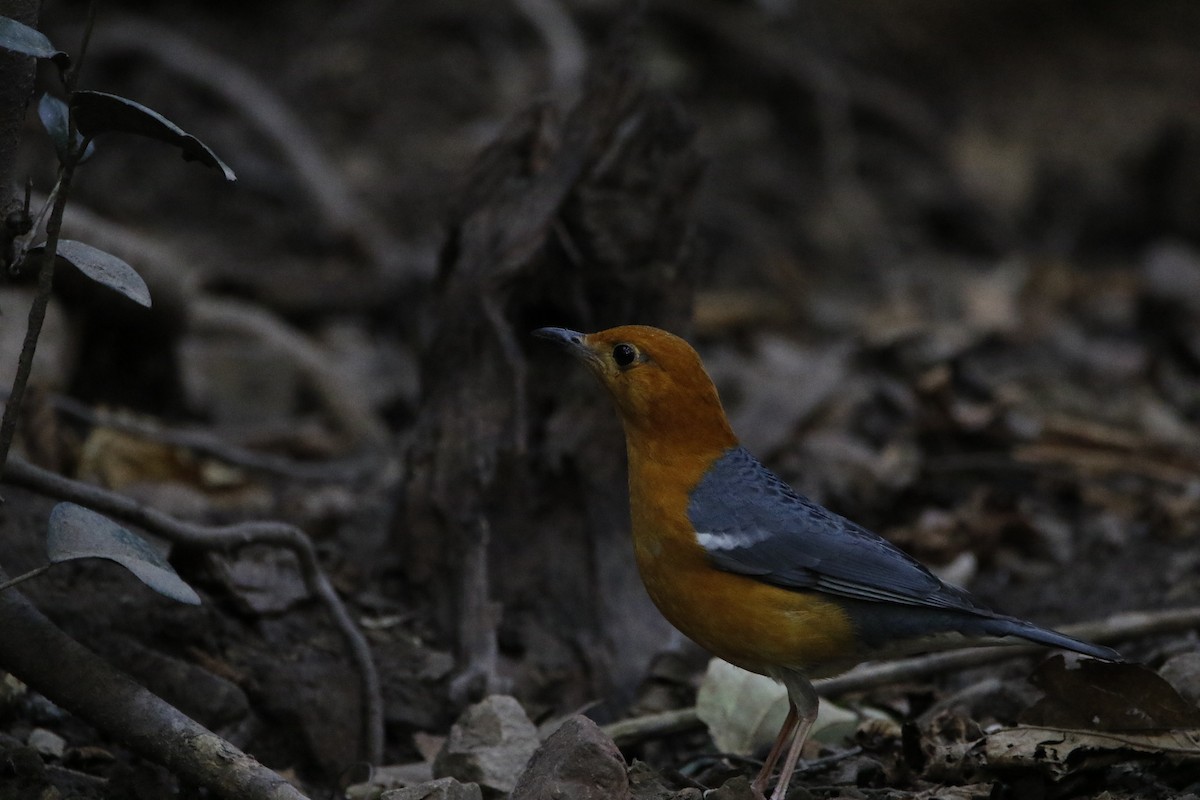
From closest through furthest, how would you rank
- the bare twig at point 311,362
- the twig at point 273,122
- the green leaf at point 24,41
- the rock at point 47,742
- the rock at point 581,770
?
the green leaf at point 24,41
the rock at point 581,770
the rock at point 47,742
the bare twig at point 311,362
the twig at point 273,122

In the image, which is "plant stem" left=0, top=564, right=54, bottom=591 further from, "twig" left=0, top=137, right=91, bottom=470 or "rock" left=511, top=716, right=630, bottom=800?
"rock" left=511, top=716, right=630, bottom=800

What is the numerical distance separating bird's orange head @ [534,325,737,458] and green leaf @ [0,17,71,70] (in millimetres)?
2304

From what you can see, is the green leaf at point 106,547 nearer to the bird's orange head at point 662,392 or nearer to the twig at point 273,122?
the bird's orange head at point 662,392

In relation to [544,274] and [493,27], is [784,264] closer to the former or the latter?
[493,27]

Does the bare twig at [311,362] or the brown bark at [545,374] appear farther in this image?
the bare twig at [311,362]

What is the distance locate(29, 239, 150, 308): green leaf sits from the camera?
359cm

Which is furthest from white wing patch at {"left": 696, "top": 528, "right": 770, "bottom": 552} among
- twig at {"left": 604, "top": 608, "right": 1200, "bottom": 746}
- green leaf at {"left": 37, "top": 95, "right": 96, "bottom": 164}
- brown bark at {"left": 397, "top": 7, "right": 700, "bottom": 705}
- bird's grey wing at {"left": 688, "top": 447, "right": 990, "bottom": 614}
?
green leaf at {"left": 37, "top": 95, "right": 96, "bottom": 164}

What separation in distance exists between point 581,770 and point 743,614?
3.06ft

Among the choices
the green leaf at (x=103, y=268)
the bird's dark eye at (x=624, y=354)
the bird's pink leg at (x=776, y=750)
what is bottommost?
the bird's pink leg at (x=776, y=750)

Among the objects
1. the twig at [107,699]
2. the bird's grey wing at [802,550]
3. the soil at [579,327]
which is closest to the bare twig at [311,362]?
the soil at [579,327]

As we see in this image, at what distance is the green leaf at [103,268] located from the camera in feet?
11.8

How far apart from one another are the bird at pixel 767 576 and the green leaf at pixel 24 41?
2326 millimetres

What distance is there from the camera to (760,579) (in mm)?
4633

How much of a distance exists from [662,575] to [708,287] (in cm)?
626
